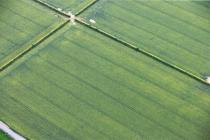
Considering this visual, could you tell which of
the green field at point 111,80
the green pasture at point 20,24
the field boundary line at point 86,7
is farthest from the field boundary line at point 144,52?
the green pasture at point 20,24

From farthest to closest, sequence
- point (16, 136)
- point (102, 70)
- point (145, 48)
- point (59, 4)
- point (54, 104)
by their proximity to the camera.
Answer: point (59, 4), point (145, 48), point (102, 70), point (54, 104), point (16, 136)

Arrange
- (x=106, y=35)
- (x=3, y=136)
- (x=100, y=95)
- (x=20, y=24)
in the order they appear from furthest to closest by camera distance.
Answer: (x=20, y=24) → (x=106, y=35) → (x=100, y=95) → (x=3, y=136)

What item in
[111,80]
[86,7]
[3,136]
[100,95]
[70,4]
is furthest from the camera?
[70,4]

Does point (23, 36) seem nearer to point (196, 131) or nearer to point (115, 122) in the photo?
point (115, 122)

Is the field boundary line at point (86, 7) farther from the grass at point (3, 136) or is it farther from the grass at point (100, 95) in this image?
the grass at point (3, 136)

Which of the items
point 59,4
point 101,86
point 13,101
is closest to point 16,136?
point 13,101

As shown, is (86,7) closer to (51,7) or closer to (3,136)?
(51,7)

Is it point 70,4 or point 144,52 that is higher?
point 70,4

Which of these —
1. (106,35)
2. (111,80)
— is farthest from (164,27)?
(111,80)
